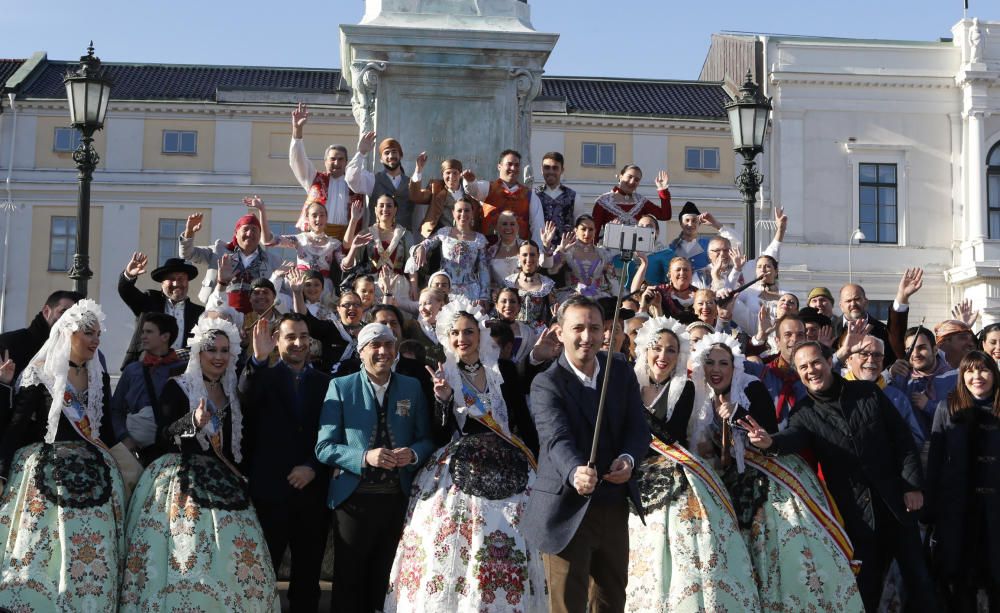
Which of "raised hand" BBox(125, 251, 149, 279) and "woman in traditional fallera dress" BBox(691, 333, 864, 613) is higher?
"raised hand" BBox(125, 251, 149, 279)

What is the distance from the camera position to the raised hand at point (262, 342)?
8250mm

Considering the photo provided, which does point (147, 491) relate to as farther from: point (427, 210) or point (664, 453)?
point (427, 210)

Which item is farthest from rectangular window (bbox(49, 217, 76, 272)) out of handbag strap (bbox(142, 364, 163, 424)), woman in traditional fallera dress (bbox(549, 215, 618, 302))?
handbag strap (bbox(142, 364, 163, 424))

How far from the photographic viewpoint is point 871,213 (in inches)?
1730

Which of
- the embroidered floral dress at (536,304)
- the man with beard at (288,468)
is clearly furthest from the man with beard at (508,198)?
the man with beard at (288,468)

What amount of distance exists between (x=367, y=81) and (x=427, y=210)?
136cm

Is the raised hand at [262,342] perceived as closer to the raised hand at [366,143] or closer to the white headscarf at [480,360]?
the white headscarf at [480,360]

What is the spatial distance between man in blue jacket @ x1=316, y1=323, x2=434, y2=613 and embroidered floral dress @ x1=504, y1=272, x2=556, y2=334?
10.7 ft

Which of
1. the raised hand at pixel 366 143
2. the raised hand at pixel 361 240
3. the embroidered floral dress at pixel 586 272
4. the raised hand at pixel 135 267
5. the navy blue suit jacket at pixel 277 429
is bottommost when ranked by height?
the navy blue suit jacket at pixel 277 429

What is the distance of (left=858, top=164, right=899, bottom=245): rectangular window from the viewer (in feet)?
144

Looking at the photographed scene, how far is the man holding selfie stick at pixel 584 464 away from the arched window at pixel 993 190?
130 ft

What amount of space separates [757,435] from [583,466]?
5.34 feet

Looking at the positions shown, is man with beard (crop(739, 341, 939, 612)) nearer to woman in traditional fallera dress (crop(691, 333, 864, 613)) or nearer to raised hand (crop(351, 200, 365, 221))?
woman in traditional fallera dress (crop(691, 333, 864, 613))

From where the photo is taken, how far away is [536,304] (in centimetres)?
1130
